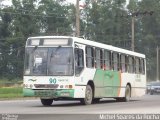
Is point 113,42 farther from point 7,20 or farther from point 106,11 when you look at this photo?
point 7,20

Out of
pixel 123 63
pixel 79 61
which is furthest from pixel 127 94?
pixel 79 61

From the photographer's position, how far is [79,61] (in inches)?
1026

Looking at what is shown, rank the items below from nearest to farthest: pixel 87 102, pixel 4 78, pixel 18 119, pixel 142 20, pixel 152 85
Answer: pixel 18 119, pixel 87 102, pixel 152 85, pixel 4 78, pixel 142 20

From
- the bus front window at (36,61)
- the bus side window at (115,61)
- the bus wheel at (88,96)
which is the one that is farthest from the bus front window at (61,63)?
the bus side window at (115,61)

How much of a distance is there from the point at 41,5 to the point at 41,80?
224 ft

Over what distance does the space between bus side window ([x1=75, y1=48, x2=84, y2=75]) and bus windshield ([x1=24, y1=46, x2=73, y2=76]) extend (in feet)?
1.27

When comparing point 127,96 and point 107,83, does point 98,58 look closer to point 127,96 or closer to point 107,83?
point 107,83

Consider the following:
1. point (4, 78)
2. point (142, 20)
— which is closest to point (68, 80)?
point (4, 78)

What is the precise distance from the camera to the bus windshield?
83.1 ft

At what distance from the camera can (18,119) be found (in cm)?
1798

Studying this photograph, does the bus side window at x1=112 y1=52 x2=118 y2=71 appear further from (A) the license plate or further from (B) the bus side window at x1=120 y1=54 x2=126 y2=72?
(A) the license plate

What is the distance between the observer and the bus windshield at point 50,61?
997 inches

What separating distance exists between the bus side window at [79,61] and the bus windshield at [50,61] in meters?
0.39

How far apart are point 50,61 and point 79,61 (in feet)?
4.72
